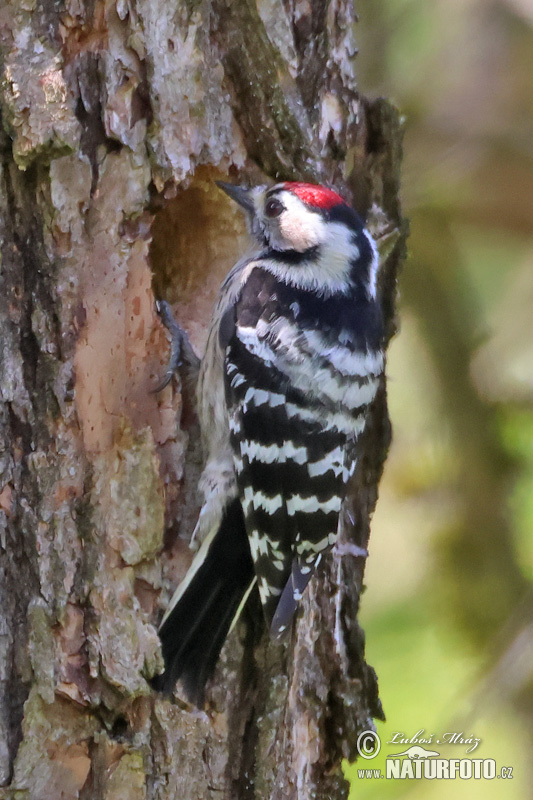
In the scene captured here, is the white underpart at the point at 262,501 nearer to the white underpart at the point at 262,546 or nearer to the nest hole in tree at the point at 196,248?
the white underpart at the point at 262,546

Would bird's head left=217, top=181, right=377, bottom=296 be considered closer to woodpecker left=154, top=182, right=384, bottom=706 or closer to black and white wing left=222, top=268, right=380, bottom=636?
woodpecker left=154, top=182, right=384, bottom=706

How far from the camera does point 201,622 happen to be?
197 cm

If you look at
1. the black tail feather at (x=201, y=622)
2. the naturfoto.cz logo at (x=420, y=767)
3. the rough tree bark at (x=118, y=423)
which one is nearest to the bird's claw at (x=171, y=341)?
the rough tree bark at (x=118, y=423)

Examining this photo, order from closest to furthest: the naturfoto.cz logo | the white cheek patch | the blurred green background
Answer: the white cheek patch
the naturfoto.cz logo
the blurred green background

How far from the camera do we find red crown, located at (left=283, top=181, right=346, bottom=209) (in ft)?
7.29

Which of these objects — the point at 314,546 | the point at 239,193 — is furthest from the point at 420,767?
the point at 239,193

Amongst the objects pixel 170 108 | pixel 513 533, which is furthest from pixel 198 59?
pixel 513 533

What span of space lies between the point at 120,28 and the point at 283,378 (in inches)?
35.9

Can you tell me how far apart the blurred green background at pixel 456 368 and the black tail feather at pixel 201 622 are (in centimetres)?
139

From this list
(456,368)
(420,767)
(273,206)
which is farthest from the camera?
(456,368)

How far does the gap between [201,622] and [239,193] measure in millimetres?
1075

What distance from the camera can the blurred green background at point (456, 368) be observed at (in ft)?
10.9

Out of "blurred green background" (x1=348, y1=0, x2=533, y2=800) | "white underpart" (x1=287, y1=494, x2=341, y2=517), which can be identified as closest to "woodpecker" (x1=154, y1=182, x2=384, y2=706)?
"white underpart" (x1=287, y1=494, x2=341, y2=517)

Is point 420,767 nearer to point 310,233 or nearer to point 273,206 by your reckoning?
point 310,233
